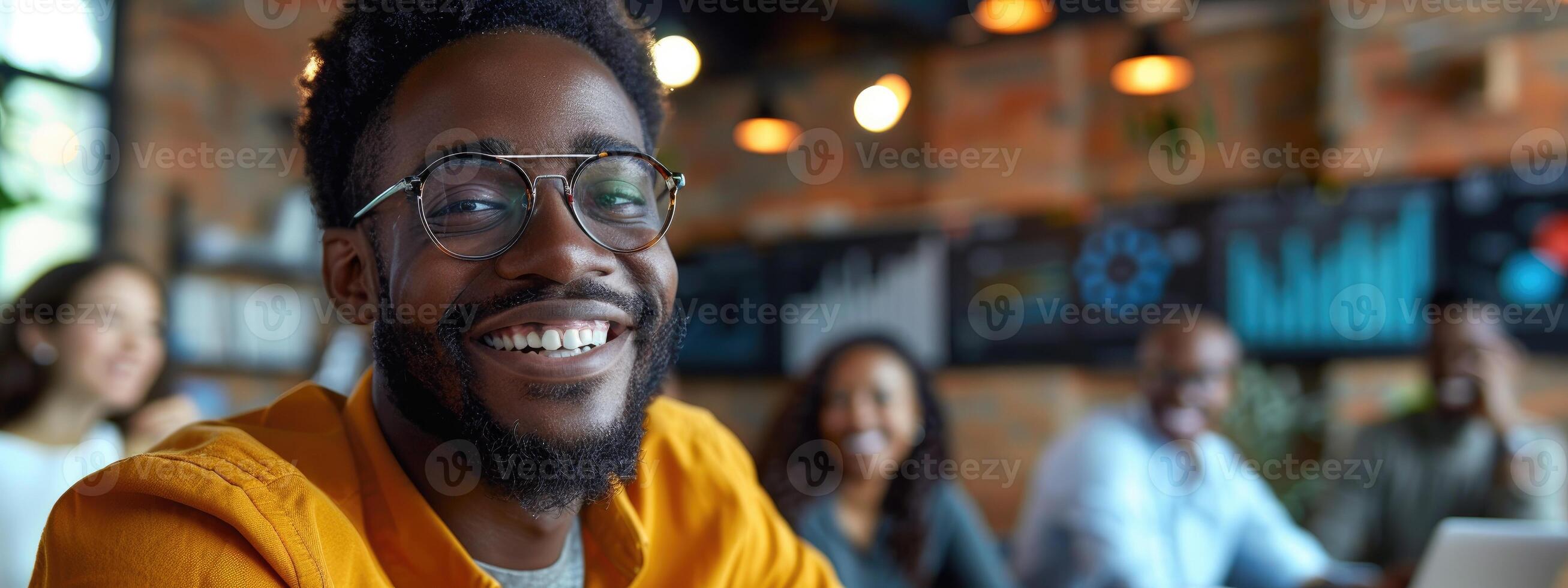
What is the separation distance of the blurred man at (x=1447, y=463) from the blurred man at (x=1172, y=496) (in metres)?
0.33

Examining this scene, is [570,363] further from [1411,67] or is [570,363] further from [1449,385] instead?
[1411,67]

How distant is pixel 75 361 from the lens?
219cm

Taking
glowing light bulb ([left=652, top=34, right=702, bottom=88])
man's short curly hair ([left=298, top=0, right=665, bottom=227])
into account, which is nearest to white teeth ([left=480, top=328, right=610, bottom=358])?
man's short curly hair ([left=298, top=0, right=665, bottom=227])

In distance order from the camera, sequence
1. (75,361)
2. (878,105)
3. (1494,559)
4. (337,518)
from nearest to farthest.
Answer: (337,518) < (1494,559) < (75,361) < (878,105)

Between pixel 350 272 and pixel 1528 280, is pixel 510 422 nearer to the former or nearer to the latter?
pixel 350 272

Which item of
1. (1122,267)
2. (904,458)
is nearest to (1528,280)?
(1122,267)

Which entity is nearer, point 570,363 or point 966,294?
point 570,363

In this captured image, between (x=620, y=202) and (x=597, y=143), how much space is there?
0.05m

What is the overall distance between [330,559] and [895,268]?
4692 millimetres

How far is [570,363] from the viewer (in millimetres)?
914

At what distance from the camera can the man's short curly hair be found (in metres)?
0.98

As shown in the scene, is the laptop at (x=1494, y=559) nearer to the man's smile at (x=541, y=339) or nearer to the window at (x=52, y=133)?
the man's smile at (x=541, y=339)

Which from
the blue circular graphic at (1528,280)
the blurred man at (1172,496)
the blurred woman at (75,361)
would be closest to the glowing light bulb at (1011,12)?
the blurred man at (1172,496)

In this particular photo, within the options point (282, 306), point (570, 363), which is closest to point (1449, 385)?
point (570, 363)
